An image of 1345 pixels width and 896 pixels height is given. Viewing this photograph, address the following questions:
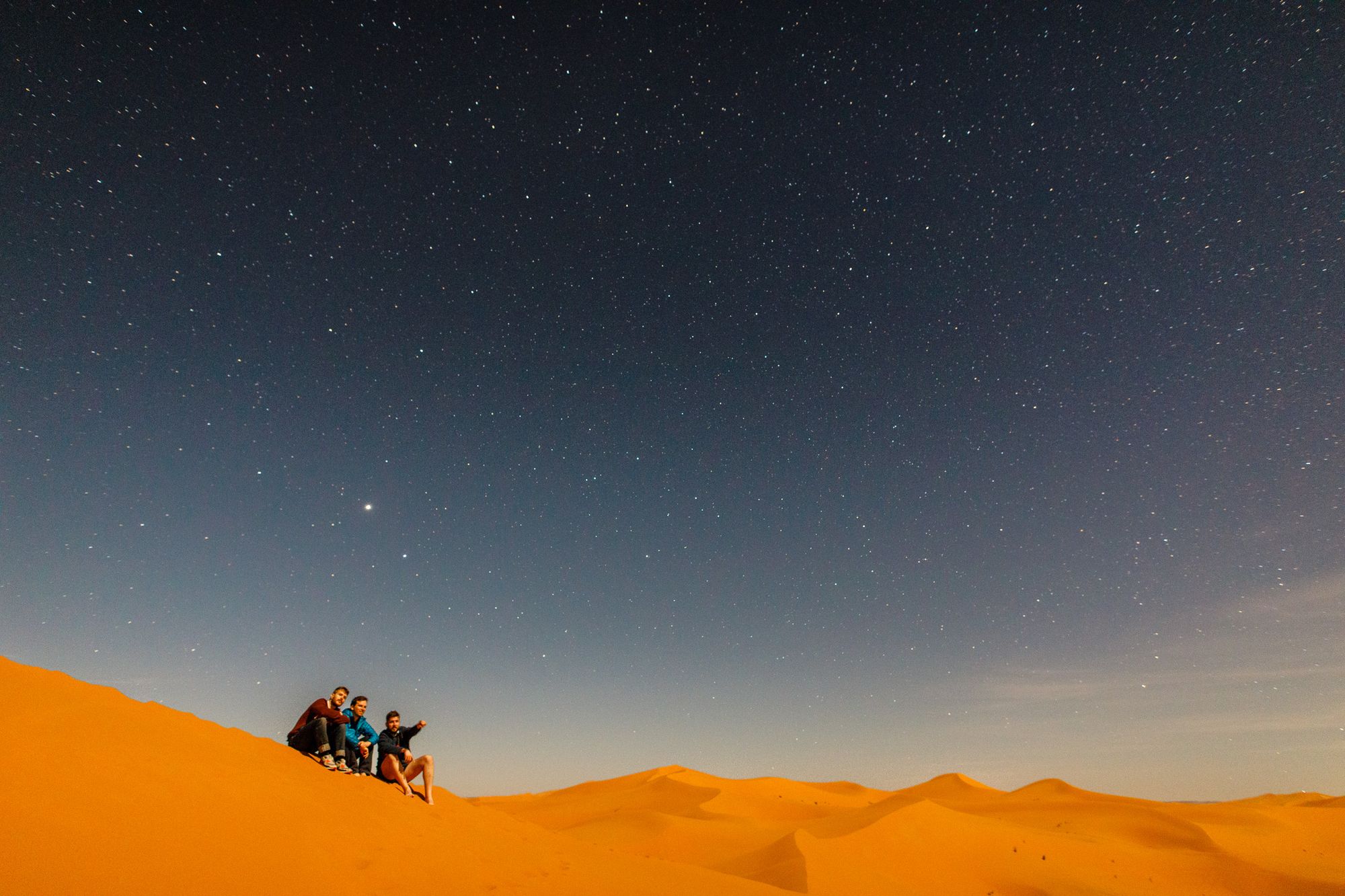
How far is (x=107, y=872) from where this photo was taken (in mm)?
5961

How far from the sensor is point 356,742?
11.2 meters

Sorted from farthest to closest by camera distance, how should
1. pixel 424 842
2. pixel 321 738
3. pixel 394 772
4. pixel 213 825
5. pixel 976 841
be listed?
pixel 976 841 < pixel 394 772 < pixel 321 738 < pixel 424 842 < pixel 213 825

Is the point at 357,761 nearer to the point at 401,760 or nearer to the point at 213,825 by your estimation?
the point at 401,760

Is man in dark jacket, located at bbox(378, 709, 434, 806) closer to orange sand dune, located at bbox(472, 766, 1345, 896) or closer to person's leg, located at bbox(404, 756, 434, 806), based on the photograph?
person's leg, located at bbox(404, 756, 434, 806)

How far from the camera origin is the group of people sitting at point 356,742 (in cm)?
1078

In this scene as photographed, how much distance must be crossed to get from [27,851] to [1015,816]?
30369mm

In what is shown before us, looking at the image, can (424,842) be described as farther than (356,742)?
No

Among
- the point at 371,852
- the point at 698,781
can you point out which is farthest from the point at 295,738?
the point at 698,781


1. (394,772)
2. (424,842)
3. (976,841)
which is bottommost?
(976,841)

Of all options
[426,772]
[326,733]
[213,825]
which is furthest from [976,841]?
[213,825]

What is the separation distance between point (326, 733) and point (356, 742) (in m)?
0.56

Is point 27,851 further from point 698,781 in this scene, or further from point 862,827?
point 698,781

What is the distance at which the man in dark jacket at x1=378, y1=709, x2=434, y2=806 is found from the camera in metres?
11.0

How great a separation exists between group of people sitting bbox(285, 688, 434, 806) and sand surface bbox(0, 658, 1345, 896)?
39 cm
